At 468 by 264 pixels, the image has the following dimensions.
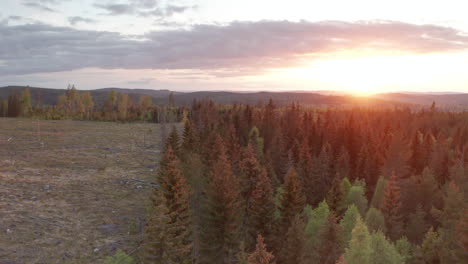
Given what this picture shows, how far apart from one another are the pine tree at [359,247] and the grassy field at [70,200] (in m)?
21.7

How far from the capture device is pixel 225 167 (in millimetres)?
49500

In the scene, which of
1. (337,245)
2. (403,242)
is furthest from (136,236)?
(403,242)

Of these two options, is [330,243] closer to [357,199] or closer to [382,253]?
[382,253]

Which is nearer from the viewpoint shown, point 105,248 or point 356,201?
point 105,248

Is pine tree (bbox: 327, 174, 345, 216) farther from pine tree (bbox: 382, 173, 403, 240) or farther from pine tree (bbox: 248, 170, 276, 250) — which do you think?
pine tree (bbox: 248, 170, 276, 250)

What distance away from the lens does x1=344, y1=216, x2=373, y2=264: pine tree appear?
35219mm

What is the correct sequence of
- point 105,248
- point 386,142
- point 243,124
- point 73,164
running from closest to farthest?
point 105,248 < point 73,164 < point 386,142 < point 243,124

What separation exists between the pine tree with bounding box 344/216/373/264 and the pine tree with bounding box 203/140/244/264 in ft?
48.0

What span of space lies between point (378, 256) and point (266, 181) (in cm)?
1691

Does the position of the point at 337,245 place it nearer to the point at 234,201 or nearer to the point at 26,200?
the point at 234,201

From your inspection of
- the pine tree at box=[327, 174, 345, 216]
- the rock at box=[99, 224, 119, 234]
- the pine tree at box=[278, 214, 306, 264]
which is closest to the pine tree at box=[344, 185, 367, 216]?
the pine tree at box=[327, 174, 345, 216]

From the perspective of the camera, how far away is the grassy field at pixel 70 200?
39531 mm

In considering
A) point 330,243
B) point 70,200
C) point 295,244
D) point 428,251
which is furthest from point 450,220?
point 70,200

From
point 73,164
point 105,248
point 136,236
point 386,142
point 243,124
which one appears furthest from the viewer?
point 243,124
